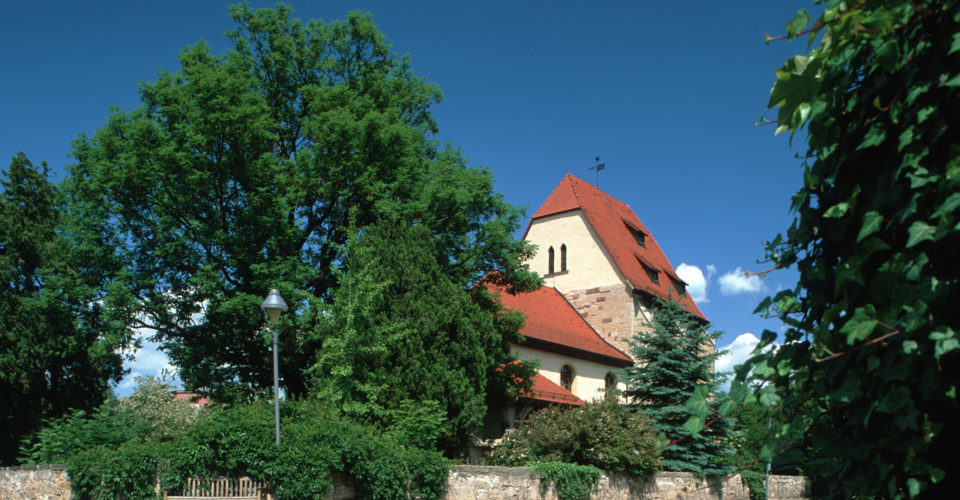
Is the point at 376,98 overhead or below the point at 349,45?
below

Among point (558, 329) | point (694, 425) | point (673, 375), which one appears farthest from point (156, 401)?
point (694, 425)

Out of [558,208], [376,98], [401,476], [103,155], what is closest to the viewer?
[401,476]

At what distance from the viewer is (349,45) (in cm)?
2134

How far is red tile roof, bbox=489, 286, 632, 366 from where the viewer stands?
1022 inches

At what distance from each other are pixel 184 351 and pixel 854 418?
18.7 metres

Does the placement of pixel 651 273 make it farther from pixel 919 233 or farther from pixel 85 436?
pixel 919 233

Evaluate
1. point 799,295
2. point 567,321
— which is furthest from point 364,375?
point 567,321

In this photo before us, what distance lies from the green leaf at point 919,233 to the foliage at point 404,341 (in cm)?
1260

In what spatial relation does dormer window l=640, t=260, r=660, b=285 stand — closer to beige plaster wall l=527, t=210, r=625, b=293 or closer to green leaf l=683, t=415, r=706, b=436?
beige plaster wall l=527, t=210, r=625, b=293

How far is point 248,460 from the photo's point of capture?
10984mm

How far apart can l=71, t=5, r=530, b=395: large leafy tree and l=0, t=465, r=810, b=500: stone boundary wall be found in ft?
17.3

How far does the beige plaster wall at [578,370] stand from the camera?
2546 centimetres

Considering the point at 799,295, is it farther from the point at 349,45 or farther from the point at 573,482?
the point at 349,45

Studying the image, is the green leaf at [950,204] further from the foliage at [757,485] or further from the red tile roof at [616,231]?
the red tile roof at [616,231]
